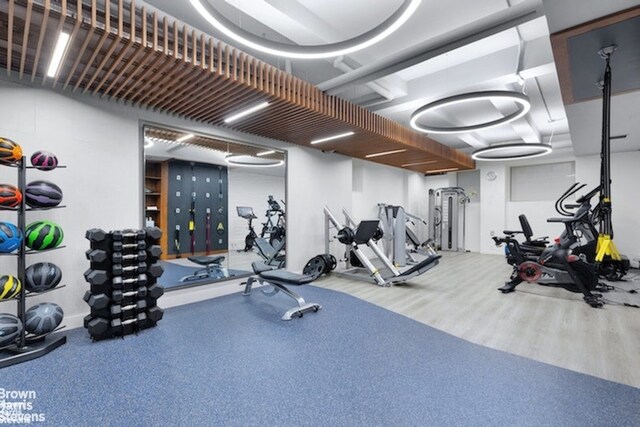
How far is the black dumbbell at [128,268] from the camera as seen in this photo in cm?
328

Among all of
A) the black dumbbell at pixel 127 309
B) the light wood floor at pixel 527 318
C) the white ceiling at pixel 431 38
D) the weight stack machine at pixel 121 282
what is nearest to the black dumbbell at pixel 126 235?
the weight stack machine at pixel 121 282

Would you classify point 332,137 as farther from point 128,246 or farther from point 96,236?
point 96,236

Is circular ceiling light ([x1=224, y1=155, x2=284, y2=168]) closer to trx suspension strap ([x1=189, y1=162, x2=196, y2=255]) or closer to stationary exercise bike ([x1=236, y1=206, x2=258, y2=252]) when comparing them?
trx suspension strap ([x1=189, y1=162, x2=196, y2=255])

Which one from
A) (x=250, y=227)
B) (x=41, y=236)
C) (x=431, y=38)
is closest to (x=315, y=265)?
(x=250, y=227)

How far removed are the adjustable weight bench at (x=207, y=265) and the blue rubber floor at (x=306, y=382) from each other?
169 cm

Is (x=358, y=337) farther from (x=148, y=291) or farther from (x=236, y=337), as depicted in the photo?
(x=148, y=291)

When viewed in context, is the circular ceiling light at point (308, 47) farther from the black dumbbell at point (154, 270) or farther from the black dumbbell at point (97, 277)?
the black dumbbell at point (97, 277)

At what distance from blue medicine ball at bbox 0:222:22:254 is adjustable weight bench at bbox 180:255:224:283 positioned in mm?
2503

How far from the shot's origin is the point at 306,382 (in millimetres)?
2410

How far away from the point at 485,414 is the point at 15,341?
4.20 metres

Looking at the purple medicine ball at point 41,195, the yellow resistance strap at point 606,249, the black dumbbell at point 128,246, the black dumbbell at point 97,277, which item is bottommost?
the black dumbbell at point 97,277

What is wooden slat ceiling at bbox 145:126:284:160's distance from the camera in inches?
178

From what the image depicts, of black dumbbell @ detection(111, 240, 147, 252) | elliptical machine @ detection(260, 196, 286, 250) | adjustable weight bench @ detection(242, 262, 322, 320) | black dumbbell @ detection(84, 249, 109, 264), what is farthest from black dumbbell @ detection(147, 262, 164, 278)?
elliptical machine @ detection(260, 196, 286, 250)

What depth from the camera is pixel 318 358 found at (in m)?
2.80
